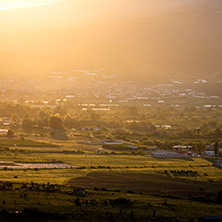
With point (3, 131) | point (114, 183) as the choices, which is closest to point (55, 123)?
point (3, 131)

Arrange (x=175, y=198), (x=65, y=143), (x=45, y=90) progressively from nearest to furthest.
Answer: (x=175, y=198), (x=65, y=143), (x=45, y=90)

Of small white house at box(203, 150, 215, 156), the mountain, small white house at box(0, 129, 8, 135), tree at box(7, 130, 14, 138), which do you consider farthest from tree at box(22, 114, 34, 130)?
the mountain

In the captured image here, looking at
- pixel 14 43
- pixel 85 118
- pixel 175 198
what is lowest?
pixel 175 198

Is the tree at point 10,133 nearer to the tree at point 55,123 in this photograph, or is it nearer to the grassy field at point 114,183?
the grassy field at point 114,183

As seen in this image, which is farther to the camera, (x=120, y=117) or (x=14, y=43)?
(x=14, y=43)

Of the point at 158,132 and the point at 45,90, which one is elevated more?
the point at 45,90

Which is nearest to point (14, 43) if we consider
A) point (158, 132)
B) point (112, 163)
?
point (158, 132)

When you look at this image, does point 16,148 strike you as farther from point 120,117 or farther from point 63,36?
point 63,36

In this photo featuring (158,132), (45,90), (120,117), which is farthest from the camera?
(45,90)

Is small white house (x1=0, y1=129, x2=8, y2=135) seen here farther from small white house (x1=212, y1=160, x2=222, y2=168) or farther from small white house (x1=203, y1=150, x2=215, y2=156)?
small white house (x1=212, y1=160, x2=222, y2=168)
